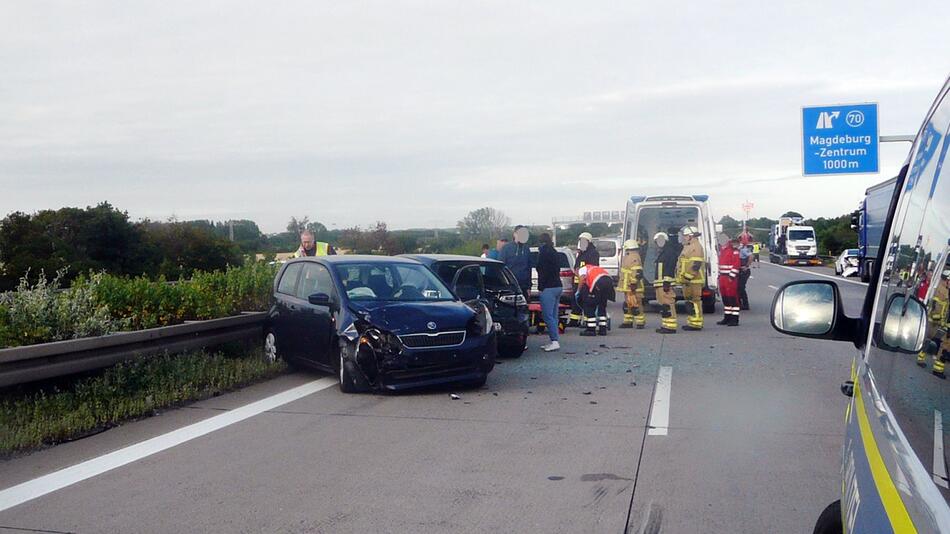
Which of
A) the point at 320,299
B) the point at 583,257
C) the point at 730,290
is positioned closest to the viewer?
the point at 320,299

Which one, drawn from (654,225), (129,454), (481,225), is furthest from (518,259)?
(481,225)

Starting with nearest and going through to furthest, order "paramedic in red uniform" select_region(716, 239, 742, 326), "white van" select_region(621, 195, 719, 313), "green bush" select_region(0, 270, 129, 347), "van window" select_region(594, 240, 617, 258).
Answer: "green bush" select_region(0, 270, 129, 347) → "paramedic in red uniform" select_region(716, 239, 742, 326) → "white van" select_region(621, 195, 719, 313) → "van window" select_region(594, 240, 617, 258)

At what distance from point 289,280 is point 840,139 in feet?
61.2

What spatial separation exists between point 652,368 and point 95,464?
6.99 m

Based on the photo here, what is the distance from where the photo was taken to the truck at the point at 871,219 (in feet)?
91.1

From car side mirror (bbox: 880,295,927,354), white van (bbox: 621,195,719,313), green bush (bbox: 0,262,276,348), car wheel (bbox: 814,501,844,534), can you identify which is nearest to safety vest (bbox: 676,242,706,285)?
white van (bbox: 621,195,719,313)

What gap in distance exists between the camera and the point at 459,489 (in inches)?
233

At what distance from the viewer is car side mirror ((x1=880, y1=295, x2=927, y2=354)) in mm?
2018

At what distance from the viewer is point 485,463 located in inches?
261

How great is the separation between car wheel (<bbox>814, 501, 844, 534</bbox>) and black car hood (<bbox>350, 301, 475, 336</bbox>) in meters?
6.55

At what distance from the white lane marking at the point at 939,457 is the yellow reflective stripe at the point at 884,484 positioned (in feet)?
0.37

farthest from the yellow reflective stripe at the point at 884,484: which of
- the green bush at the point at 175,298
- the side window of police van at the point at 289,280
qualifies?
the side window of police van at the point at 289,280

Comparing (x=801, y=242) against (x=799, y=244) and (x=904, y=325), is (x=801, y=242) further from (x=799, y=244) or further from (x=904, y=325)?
(x=904, y=325)

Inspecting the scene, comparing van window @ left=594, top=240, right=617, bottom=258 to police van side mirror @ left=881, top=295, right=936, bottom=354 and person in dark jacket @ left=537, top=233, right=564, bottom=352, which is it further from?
police van side mirror @ left=881, top=295, right=936, bottom=354
